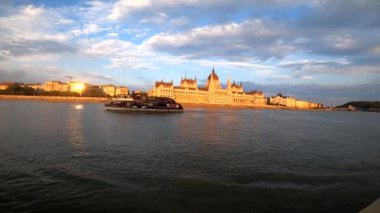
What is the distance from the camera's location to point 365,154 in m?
22.1

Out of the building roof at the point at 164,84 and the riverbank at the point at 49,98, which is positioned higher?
the building roof at the point at 164,84

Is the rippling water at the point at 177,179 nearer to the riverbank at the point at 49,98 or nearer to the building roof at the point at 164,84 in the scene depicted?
the riverbank at the point at 49,98

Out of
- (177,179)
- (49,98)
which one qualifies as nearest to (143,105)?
(177,179)

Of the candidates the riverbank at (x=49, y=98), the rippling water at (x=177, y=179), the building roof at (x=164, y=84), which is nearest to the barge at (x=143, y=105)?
the rippling water at (x=177, y=179)

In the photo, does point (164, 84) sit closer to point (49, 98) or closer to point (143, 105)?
point (49, 98)

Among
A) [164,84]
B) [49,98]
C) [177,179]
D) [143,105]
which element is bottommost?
[177,179]

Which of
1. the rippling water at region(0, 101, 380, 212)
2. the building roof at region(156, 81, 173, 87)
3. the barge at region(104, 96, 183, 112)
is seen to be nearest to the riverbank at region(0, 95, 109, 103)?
the building roof at region(156, 81, 173, 87)

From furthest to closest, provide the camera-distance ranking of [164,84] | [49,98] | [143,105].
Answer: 1. [164,84]
2. [49,98]
3. [143,105]

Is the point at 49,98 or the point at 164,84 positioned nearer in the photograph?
Answer: the point at 49,98

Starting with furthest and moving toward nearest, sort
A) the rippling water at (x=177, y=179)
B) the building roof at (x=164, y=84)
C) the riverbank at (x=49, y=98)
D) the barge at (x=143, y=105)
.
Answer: the building roof at (x=164, y=84) < the riverbank at (x=49, y=98) < the barge at (x=143, y=105) < the rippling water at (x=177, y=179)

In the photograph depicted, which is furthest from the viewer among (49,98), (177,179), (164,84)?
(164,84)

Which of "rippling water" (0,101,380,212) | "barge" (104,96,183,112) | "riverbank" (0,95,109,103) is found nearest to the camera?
"rippling water" (0,101,380,212)

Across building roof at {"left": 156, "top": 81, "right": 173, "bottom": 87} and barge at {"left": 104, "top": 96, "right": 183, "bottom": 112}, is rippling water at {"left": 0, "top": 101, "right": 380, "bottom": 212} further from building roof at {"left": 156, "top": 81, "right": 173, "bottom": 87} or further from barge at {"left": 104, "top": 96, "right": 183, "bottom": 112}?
building roof at {"left": 156, "top": 81, "right": 173, "bottom": 87}

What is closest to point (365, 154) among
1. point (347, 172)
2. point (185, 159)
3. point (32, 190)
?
point (347, 172)
